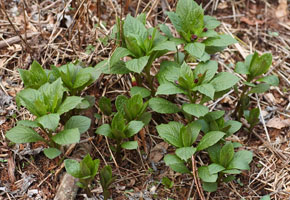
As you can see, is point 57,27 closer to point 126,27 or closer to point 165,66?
point 126,27

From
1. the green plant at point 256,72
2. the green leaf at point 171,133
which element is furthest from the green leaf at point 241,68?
the green leaf at point 171,133

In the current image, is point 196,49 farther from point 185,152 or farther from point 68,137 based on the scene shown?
point 68,137

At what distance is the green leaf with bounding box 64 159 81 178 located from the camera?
93.4 inches

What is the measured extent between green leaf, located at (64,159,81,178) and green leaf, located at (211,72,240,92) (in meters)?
1.09

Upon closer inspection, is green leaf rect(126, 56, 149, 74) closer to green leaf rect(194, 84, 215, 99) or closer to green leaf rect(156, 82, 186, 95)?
green leaf rect(156, 82, 186, 95)

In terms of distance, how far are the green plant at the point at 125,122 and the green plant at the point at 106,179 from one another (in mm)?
221

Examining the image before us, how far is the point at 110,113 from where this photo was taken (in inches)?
112

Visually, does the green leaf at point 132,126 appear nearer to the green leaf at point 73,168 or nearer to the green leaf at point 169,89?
the green leaf at point 169,89

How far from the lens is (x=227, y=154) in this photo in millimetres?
2518

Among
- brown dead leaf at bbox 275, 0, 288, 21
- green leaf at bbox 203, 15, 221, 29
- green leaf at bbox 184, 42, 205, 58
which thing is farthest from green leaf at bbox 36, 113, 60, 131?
brown dead leaf at bbox 275, 0, 288, 21

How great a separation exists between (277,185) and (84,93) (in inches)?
65.0

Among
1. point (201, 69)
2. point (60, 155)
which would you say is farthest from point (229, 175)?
point (60, 155)

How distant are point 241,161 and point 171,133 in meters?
0.51

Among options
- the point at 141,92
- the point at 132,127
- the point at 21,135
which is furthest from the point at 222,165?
the point at 21,135
